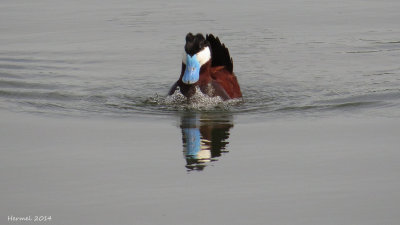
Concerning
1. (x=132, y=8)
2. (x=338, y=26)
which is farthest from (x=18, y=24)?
(x=338, y=26)

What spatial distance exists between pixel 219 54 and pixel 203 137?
9.22 ft

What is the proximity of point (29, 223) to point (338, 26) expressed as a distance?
1123 cm

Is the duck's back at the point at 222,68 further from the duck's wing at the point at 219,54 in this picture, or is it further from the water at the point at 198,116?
the water at the point at 198,116

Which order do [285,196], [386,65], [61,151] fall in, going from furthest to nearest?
1. [386,65]
2. [61,151]
3. [285,196]

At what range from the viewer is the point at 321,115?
11859 millimetres

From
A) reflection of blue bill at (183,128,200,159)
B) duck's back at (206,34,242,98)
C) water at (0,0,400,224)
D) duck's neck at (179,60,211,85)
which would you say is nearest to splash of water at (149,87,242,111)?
water at (0,0,400,224)

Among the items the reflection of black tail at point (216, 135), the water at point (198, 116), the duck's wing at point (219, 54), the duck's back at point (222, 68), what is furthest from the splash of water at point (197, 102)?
the reflection of black tail at point (216, 135)

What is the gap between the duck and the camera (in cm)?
1258

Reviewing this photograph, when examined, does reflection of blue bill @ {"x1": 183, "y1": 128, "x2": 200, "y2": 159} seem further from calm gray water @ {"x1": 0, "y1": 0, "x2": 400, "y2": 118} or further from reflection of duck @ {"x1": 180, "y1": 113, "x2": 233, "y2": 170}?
calm gray water @ {"x1": 0, "y1": 0, "x2": 400, "y2": 118}

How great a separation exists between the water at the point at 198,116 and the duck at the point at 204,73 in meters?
0.17

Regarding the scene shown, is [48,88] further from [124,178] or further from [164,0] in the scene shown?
[164,0]

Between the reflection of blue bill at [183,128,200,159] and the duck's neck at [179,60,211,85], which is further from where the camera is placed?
the duck's neck at [179,60,211,85]

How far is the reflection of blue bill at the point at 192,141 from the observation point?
32.6 ft

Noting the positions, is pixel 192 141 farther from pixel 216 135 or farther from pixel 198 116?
pixel 198 116
